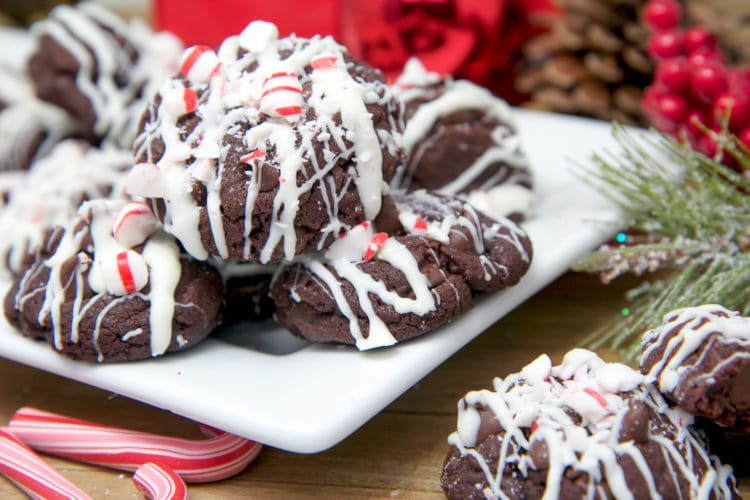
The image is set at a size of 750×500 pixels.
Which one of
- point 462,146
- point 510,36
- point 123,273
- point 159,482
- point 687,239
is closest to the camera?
point 159,482

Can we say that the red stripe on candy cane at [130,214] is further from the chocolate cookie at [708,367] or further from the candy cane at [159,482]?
the chocolate cookie at [708,367]

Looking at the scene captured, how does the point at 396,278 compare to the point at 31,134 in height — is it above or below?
below

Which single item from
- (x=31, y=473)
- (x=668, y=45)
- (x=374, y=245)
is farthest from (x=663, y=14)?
(x=31, y=473)

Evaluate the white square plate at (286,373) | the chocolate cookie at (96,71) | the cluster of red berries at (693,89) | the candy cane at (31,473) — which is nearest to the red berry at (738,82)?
the cluster of red berries at (693,89)

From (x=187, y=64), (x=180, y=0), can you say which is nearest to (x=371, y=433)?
(x=187, y=64)

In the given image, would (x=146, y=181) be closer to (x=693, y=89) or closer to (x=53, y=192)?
(x=53, y=192)

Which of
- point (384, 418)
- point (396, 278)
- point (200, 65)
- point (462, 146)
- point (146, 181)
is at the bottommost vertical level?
point (384, 418)

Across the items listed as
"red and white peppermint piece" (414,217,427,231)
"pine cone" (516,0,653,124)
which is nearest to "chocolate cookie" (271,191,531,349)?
"red and white peppermint piece" (414,217,427,231)

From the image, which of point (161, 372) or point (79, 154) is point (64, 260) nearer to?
point (161, 372)
